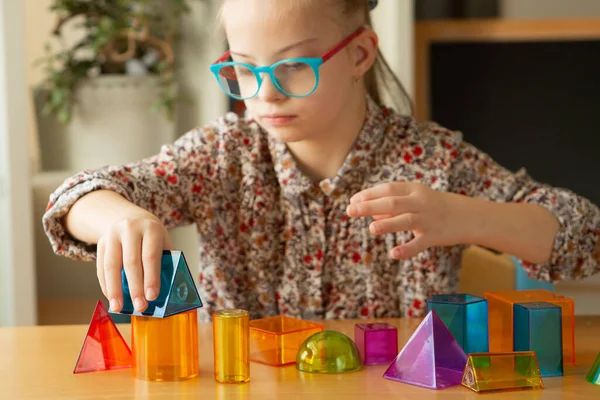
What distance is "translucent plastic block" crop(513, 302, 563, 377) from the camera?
2.48ft

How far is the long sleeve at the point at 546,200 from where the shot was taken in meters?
1.13

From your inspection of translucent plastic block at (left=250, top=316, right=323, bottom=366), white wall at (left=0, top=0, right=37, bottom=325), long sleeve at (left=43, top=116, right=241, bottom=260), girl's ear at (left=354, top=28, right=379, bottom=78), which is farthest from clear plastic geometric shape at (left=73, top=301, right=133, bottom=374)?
white wall at (left=0, top=0, right=37, bottom=325)

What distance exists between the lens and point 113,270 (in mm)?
781

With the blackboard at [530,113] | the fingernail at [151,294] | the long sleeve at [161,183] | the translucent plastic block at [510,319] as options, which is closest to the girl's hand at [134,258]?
the fingernail at [151,294]

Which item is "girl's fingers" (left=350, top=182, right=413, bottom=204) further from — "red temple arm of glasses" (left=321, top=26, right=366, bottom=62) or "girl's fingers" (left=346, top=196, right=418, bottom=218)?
"red temple arm of glasses" (left=321, top=26, right=366, bottom=62)

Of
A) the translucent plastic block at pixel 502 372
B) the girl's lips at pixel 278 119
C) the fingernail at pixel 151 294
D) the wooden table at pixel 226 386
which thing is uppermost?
the girl's lips at pixel 278 119

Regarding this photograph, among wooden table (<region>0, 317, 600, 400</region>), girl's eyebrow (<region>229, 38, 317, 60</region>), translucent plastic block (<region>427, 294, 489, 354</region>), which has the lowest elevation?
wooden table (<region>0, 317, 600, 400</region>)

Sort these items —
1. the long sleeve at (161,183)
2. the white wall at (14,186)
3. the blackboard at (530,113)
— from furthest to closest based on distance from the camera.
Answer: the blackboard at (530,113) → the white wall at (14,186) → the long sleeve at (161,183)

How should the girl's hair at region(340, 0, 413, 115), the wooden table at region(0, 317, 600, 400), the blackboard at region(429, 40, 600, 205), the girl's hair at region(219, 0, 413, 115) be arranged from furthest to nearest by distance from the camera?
the blackboard at region(429, 40, 600, 205) < the girl's hair at region(340, 0, 413, 115) < the girl's hair at region(219, 0, 413, 115) < the wooden table at region(0, 317, 600, 400)

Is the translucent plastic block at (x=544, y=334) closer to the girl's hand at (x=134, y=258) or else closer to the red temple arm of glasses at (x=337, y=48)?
the girl's hand at (x=134, y=258)

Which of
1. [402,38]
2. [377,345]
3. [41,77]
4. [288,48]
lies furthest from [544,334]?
[41,77]

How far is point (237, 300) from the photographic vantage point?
130cm

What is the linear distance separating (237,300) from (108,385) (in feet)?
1.87

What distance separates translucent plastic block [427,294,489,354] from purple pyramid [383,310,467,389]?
0.14ft
